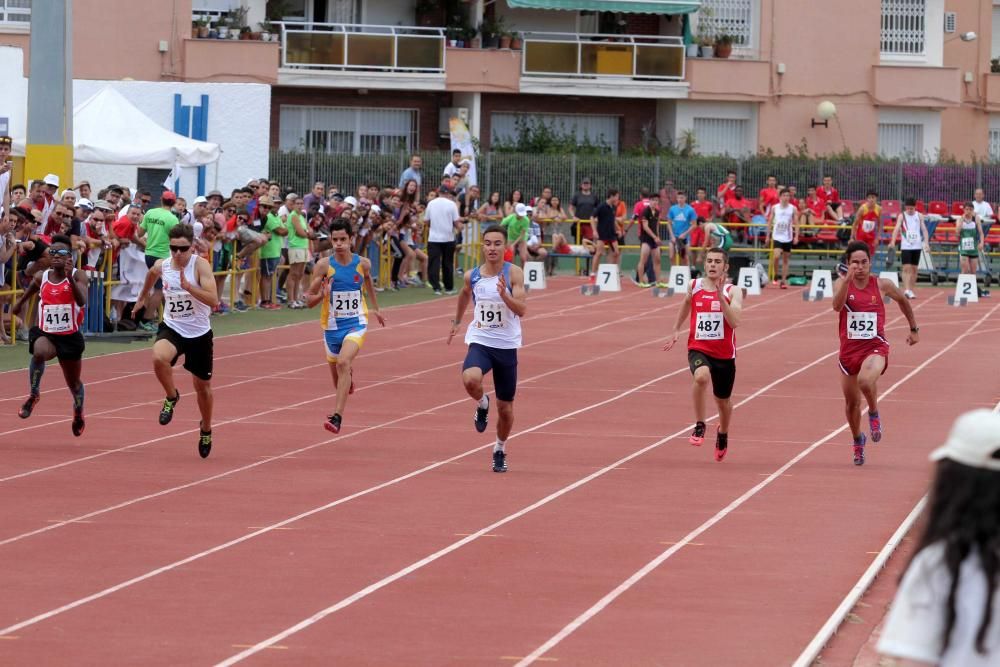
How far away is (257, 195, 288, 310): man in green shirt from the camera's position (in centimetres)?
2705

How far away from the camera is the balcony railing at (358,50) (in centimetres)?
4562

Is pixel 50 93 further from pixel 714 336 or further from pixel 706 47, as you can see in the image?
pixel 706 47

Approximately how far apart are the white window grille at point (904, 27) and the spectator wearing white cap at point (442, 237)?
2192cm

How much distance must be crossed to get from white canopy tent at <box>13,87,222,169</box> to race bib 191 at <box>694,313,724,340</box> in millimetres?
15660

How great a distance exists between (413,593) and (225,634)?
1243mm

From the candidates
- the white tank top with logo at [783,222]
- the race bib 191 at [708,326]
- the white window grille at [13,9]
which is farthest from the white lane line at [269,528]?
the white window grille at [13,9]

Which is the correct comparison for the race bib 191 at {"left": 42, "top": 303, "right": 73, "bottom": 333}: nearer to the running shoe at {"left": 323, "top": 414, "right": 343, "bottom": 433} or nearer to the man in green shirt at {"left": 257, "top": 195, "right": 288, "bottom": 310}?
the running shoe at {"left": 323, "top": 414, "right": 343, "bottom": 433}

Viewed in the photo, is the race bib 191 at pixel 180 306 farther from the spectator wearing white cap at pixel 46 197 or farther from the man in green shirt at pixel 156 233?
the man in green shirt at pixel 156 233

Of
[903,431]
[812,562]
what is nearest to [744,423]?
[903,431]

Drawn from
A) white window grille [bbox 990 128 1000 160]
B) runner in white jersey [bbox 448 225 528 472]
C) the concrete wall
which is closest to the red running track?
runner in white jersey [bbox 448 225 528 472]

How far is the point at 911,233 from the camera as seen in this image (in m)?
31.6

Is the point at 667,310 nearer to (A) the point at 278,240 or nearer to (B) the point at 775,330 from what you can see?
(B) the point at 775,330

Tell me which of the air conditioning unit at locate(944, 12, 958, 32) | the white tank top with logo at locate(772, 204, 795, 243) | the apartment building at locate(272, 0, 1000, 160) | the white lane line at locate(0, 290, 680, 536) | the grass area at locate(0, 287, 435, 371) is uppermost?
the air conditioning unit at locate(944, 12, 958, 32)

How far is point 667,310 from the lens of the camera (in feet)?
97.5
